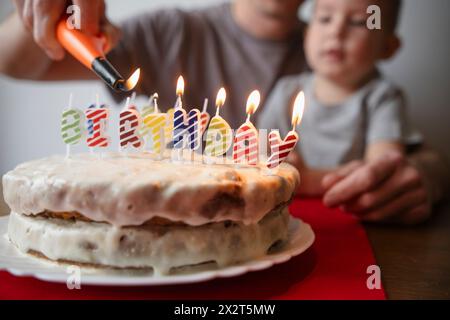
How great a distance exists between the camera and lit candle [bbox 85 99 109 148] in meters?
1.29

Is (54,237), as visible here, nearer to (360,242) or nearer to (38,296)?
(38,296)

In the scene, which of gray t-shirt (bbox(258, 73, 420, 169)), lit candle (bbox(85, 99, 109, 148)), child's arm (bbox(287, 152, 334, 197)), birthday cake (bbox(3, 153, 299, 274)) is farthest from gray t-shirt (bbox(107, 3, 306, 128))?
birthday cake (bbox(3, 153, 299, 274))

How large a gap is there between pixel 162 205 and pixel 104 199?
115 millimetres

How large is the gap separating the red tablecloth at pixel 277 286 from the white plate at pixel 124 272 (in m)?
0.03

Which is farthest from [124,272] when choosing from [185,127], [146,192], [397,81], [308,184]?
[397,81]

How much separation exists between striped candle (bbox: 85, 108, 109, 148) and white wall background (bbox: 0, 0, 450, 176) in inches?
58.0

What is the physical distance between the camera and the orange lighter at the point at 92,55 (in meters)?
1.19

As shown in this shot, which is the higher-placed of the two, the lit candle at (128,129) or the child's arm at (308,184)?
the lit candle at (128,129)

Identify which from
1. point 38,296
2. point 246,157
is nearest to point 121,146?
point 246,157

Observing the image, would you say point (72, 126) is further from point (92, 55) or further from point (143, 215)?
point (143, 215)

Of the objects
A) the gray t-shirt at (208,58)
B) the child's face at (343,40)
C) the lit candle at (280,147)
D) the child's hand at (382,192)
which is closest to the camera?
the lit candle at (280,147)

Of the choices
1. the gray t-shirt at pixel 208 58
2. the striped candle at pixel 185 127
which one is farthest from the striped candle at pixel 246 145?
the gray t-shirt at pixel 208 58

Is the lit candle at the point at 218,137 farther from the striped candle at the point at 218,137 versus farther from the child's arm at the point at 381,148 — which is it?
the child's arm at the point at 381,148

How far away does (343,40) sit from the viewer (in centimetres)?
212
